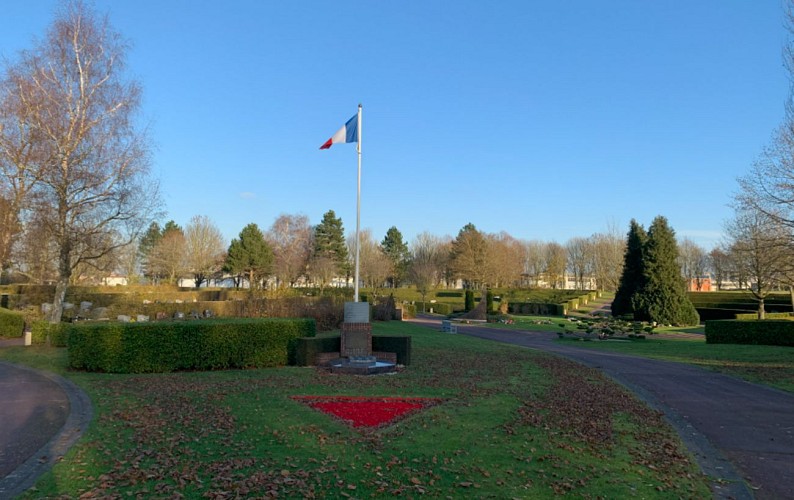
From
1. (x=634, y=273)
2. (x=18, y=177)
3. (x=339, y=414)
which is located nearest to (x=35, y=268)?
(x=18, y=177)

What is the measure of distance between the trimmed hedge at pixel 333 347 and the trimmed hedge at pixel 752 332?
51.4 feet

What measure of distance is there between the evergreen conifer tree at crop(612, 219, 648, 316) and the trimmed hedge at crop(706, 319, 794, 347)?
1332cm

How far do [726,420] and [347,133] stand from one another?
12232 mm

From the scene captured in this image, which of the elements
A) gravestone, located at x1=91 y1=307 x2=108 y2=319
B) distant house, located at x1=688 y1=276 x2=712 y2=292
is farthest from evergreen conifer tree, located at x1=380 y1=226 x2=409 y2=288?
gravestone, located at x1=91 y1=307 x2=108 y2=319

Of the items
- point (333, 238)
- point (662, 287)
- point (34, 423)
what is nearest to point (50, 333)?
point (34, 423)

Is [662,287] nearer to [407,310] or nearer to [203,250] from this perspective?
[407,310]

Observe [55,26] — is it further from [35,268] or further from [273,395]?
[273,395]

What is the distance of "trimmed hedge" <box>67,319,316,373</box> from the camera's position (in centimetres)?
1334

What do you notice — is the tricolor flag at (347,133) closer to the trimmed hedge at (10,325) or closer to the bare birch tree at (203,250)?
the trimmed hedge at (10,325)

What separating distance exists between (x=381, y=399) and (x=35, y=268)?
92.4 ft

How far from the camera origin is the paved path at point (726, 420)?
6.30m

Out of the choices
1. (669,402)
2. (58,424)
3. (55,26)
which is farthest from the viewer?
(55,26)

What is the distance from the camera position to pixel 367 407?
31.1 feet

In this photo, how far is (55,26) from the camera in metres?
21.3
